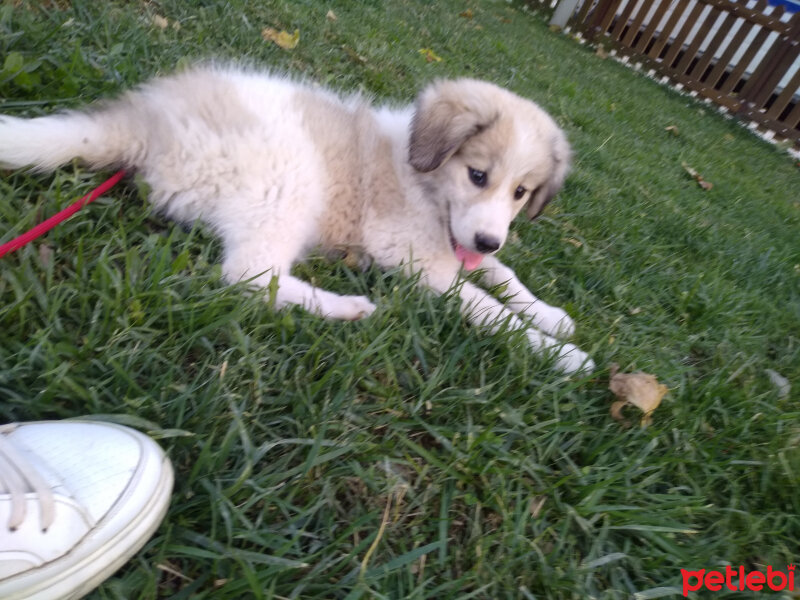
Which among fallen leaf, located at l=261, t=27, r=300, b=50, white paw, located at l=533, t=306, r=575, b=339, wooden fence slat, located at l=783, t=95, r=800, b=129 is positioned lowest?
white paw, located at l=533, t=306, r=575, b=339

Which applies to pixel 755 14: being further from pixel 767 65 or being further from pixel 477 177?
pixel 477 177

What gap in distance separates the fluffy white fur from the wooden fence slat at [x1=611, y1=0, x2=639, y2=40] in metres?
10.1

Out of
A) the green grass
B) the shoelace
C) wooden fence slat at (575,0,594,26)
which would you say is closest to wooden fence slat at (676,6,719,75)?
wooden fence slat at (575,0,594,26)

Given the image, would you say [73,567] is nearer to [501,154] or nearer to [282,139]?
[282,139]

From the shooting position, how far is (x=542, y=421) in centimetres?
167

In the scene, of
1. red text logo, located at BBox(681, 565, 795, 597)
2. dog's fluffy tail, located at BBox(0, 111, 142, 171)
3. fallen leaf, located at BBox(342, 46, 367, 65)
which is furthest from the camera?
fallen leaf, located at BBox(342, 46, 367, 65)

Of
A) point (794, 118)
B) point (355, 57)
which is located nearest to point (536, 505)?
point (355, 57)

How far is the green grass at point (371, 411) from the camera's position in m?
1.21

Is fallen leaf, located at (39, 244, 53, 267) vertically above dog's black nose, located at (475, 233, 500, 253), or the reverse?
dog's black nose, located at (475, 233, 500, 253)

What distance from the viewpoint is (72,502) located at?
1071mm

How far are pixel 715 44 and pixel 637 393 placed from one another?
1034 centimetres

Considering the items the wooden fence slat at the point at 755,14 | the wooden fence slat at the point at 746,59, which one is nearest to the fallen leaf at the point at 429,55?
the wooden fence slat at the point at 746,59

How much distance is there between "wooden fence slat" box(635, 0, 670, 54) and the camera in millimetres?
9984

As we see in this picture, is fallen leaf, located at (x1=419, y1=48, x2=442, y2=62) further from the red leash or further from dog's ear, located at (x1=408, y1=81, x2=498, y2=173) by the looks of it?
the red leash
